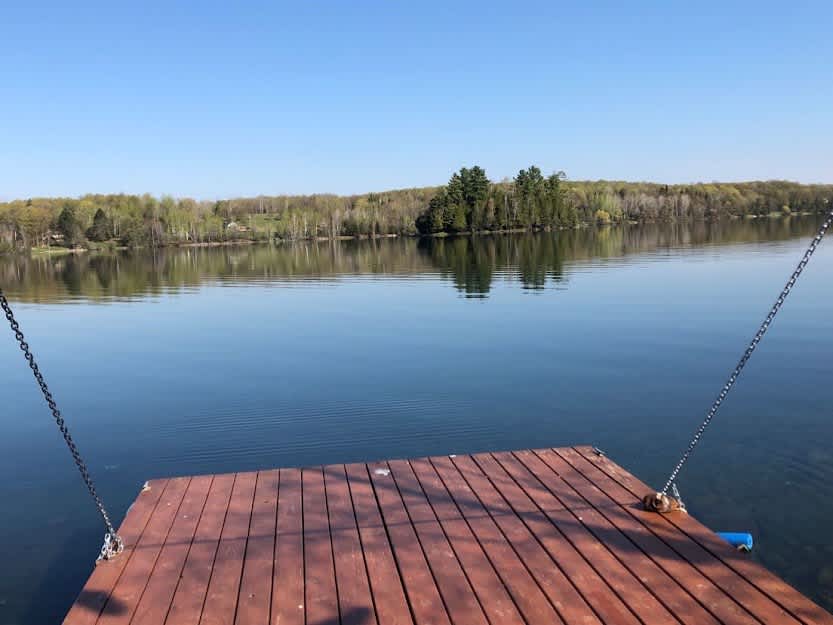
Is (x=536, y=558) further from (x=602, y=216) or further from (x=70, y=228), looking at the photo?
(x=602, y=216)

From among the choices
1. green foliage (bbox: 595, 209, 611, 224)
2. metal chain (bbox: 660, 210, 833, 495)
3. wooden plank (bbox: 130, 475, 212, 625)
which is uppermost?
green foliage (bbox: 595, 209, 611, 224)

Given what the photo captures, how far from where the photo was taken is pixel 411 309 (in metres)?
22.7

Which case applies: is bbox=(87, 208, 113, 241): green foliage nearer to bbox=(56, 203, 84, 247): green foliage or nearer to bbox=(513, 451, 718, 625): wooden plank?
bbox=(56, 203, 84, 247): green foliage

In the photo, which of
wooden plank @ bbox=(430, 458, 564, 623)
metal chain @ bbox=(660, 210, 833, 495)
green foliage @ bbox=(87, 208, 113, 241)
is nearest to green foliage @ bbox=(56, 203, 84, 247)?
green foliage @ bbox=(87, 208, 113, 241)

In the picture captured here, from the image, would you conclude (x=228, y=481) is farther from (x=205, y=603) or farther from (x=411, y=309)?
(x=411, y=309)

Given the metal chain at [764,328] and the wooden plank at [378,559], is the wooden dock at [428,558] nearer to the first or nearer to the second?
→ the wooden plank at [378,559]

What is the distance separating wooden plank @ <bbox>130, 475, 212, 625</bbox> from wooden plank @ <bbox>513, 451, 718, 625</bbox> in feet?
9.73

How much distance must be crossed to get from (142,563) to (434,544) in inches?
87.6

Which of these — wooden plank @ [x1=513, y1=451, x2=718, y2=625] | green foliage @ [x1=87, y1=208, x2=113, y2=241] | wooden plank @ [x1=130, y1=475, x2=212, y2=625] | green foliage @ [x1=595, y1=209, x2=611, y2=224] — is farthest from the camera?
green foliage @ [x1=595, y1=209, x2=611, y2=224]

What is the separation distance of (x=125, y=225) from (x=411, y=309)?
106 metres

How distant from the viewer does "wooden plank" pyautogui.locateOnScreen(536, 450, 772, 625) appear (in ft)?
12.3

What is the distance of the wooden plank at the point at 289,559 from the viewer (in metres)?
3.94

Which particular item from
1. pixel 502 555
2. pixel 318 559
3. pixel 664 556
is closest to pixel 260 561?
pixel 318 559

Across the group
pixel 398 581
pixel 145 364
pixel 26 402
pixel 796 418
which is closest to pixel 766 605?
pixel 398 581
